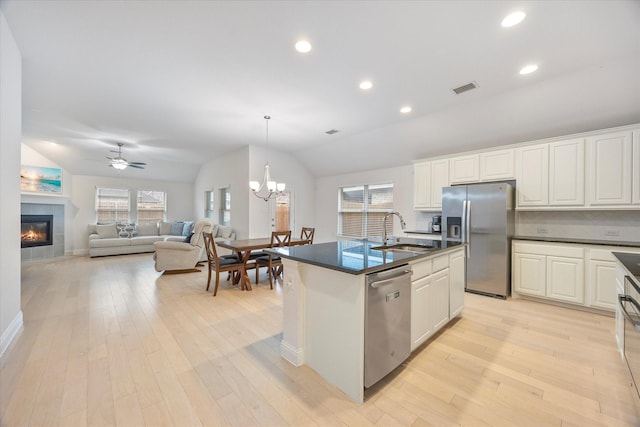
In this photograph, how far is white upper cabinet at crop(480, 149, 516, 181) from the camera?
3824 mm

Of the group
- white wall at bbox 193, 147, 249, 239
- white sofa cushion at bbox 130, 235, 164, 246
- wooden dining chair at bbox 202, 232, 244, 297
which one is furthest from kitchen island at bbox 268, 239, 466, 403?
white sofa cushion at bbox 130, 235, 164, 246

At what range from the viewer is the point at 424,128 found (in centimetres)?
443

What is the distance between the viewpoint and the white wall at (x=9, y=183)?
2.19 metres

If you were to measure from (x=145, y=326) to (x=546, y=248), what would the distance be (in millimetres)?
5188

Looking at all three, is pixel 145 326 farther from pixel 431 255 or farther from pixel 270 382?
pixel 431 255

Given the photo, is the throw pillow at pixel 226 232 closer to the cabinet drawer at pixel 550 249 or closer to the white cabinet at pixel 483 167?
the white cabinet at pixel 483 167

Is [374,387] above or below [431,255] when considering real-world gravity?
below

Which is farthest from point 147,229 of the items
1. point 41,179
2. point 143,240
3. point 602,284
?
point 602,284

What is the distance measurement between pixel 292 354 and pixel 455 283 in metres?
1.95

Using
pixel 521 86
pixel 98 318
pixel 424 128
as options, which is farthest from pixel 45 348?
pixel 521 86

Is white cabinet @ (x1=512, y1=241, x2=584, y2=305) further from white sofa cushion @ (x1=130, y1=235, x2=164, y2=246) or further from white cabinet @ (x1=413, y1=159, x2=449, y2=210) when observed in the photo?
white sofa cushion @ (x1=130, y1=235, x2=164, y2=246)

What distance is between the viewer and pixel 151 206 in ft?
28.5

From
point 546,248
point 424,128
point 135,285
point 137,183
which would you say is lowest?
point 135,285

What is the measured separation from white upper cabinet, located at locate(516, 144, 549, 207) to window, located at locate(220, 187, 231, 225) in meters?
6.54
